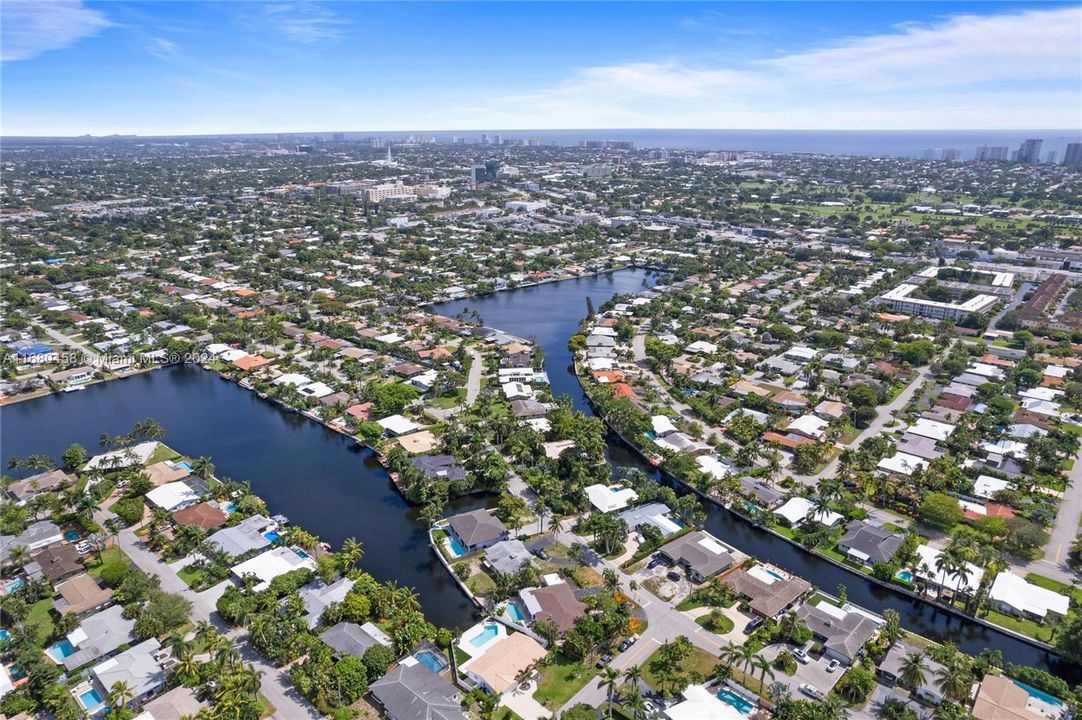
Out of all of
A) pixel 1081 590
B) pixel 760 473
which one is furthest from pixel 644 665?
pixel 1081 590

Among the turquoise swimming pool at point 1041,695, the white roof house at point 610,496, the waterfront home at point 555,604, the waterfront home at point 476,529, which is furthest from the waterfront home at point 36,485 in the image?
the turquoise swimming pool at point 1041,695

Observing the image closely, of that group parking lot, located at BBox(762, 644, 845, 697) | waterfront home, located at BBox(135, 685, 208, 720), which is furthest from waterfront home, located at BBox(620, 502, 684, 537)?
waterfront home, located at BBox(135, 685, 208, 720)

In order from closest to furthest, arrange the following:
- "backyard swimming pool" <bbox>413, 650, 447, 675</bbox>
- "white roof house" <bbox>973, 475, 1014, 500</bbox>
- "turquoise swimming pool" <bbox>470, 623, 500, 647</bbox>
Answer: "backyard swimming pool" <bbox>413, 650, 447, 675</bbox> < "turquoise swimming pool" <bbox>470, 623, 500, 647</bbox> < "white roof house" <bbox>973, 475, 1014, 500</bbox>

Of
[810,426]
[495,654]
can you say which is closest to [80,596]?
[495,654]

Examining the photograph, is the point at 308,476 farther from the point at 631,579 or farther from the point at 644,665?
the point at 644,665

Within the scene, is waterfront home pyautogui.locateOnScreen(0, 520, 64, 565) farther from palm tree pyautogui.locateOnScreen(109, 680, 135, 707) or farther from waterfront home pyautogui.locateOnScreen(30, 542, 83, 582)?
palm tree pyautogui.locateOnScreen(109, 680, 135, 707)

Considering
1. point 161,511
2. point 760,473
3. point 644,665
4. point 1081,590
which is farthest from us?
point 760,473

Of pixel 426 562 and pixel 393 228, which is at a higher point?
pixel 393 228

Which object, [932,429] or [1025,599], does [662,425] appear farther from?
[1025,599]
